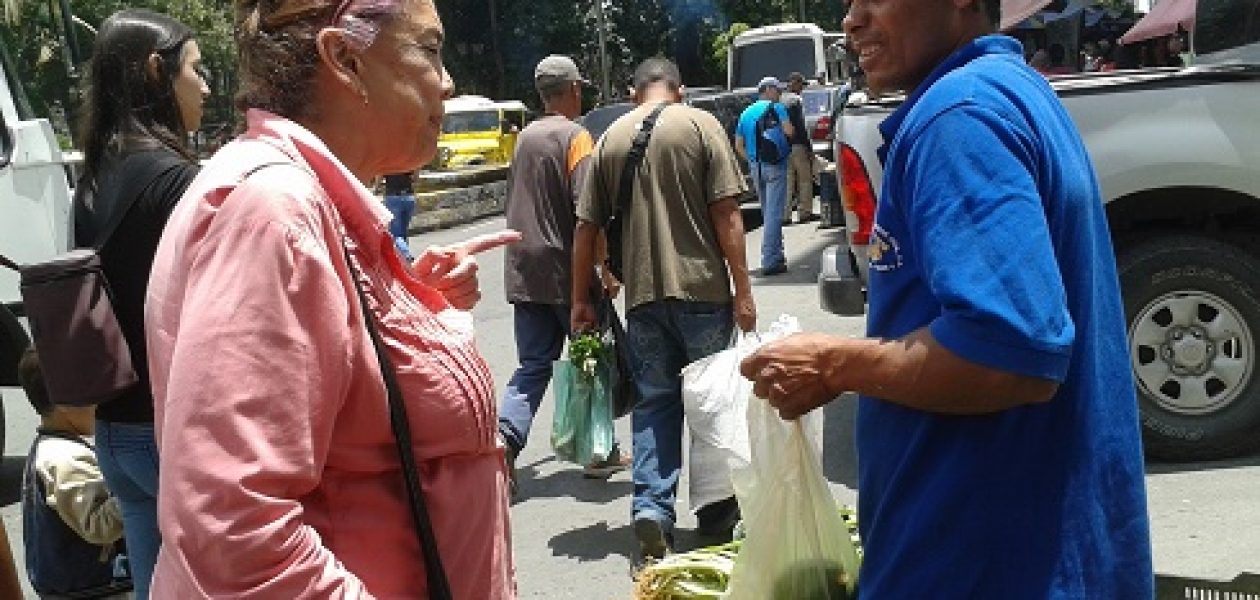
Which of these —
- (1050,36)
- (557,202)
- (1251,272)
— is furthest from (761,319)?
(1050,36)

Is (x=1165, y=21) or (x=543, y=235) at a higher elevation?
(x=543, y=235)

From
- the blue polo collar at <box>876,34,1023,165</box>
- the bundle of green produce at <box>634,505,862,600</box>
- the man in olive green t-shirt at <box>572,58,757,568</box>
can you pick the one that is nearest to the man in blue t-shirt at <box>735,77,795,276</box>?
the man in olive green t-shirt at <box>572,58,757,568</box>

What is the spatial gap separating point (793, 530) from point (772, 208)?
35.4 ft

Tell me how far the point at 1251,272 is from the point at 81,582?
187 inches

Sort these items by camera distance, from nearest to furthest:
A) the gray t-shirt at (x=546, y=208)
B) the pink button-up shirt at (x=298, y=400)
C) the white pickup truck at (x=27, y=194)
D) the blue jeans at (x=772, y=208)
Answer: the pink button-up shirt at (x=298, y=400) → the gray t-shirt at (x=546, y=208) → the white pickup truck at (x=27, y=194) → the blue jeans at (x=772, y=208)

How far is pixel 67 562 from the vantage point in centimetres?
387

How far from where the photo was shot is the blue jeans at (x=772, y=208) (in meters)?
13.1

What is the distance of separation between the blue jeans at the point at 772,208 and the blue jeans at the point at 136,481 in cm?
1007

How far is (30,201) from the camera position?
8508 millimetres

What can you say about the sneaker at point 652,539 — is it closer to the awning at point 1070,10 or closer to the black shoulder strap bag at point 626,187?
the black shoulder strap bag at point 626,187

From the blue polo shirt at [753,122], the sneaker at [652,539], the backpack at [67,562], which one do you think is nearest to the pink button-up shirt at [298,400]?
the backpack at [67,562]

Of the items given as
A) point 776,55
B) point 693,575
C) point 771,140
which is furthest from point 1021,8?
point 776,55

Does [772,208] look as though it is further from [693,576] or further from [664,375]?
[693,576]

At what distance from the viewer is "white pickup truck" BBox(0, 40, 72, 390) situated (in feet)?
27.6
